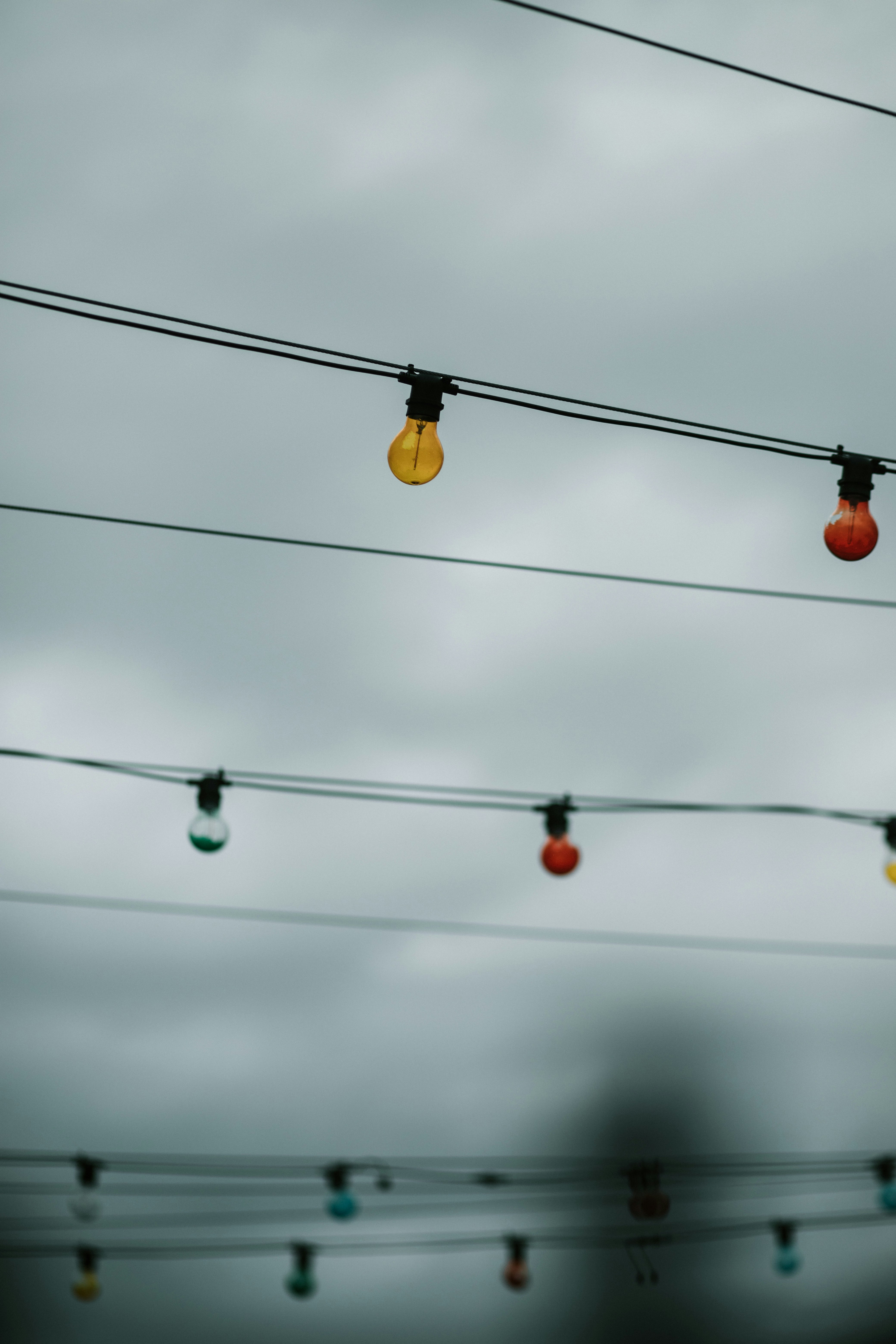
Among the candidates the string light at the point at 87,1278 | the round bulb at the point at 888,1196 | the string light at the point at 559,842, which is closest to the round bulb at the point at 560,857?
the string light at the point at 559,842

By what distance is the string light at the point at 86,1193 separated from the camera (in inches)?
497

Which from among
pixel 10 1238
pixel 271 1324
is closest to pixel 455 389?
pixel 10 1238

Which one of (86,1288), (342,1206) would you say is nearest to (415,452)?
(342,1206)

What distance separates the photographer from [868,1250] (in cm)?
9788

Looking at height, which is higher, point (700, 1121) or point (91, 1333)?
point (700, 1121)

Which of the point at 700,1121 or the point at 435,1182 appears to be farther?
the point at 700,1121

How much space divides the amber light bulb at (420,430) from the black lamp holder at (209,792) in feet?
8.27

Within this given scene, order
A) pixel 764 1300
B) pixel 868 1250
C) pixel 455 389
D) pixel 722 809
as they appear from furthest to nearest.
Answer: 1. pixel 868 1250
2. pixel 764 1300
3. pixel 722 809
4. pixel 455 389

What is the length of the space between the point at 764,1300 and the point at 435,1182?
88.1m

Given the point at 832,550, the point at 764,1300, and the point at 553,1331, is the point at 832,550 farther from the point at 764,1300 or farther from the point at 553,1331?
the point at 764,1300

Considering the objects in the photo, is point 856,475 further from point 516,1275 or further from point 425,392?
point 516,1275

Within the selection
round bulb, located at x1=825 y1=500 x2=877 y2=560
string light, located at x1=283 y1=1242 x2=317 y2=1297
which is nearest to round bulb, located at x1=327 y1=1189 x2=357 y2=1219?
string light, located at x1=283 y1=1242 x2=317 y2=1297

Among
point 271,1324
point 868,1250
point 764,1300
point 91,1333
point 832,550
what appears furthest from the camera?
point 868,1250

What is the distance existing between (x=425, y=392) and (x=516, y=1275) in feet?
48.7
